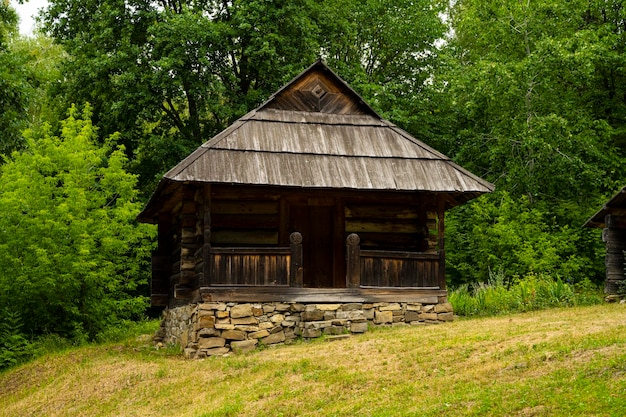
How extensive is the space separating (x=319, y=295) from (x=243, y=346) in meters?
1.78

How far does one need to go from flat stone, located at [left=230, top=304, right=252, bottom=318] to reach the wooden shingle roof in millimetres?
2334

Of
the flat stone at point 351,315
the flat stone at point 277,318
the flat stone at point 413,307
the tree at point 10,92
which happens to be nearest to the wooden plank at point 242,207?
the flat stone at point 277,318

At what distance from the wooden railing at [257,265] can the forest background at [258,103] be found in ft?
18.3

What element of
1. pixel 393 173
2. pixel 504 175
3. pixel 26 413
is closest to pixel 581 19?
pixel 504 175

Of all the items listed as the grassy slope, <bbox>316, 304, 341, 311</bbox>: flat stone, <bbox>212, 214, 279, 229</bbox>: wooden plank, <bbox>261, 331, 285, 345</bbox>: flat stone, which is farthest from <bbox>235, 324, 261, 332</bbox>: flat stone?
<bbox>212, 214, 279, 229</bbox>: wooden plank

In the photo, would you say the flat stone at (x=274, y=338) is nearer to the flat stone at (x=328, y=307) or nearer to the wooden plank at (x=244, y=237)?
the flat stone at (x=328, y=307)

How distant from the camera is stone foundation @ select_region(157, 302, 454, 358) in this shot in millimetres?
17469

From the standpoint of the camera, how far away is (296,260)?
1792 cm

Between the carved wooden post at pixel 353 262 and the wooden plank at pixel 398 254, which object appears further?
the wooden plank at pixel 398 254

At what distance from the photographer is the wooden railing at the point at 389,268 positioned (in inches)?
722

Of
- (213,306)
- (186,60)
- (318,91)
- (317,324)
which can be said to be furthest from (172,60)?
(317,324)

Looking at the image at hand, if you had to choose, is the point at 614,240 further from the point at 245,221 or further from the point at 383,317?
the point at 245,221

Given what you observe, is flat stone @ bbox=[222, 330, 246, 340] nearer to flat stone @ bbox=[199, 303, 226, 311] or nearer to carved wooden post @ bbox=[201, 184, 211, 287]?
flat stone @ bbox=[199, 303, 226, 311]

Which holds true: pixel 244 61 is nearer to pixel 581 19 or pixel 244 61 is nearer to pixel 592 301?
pixel 581 19
